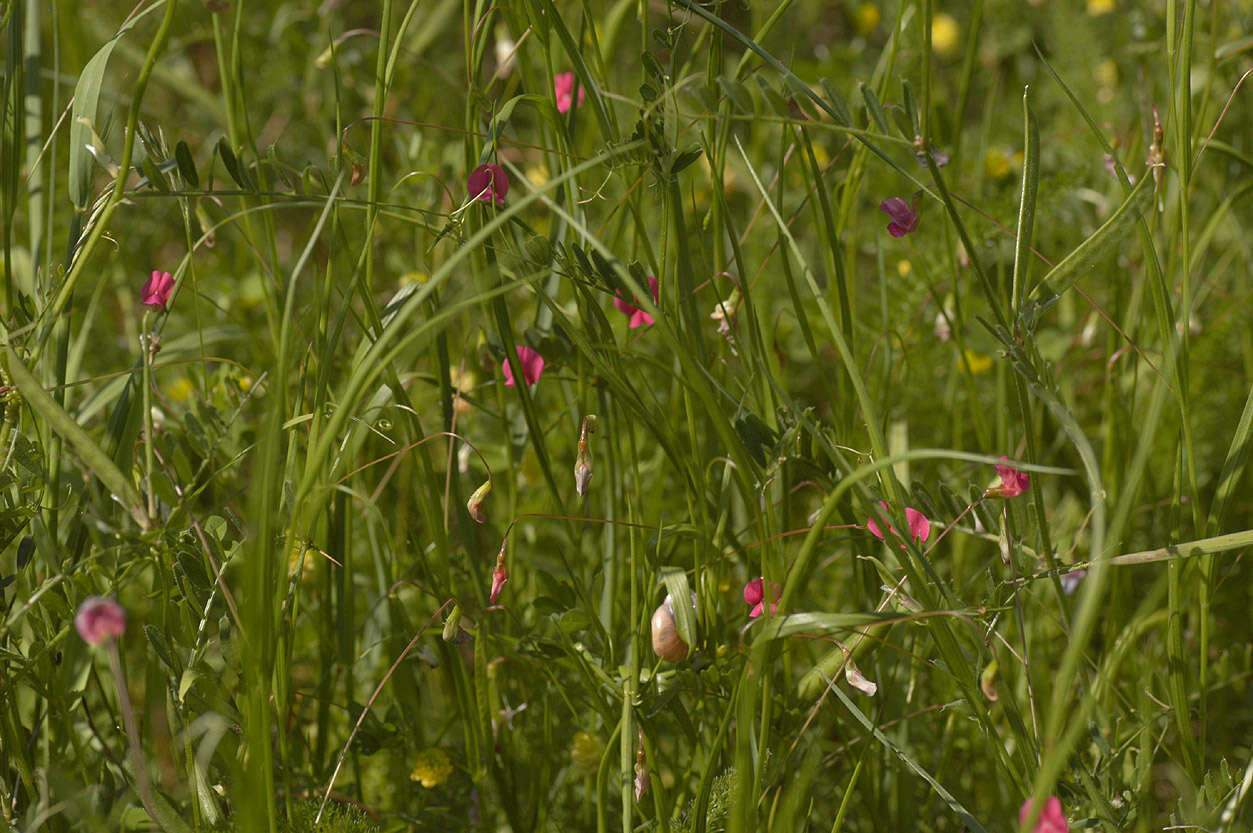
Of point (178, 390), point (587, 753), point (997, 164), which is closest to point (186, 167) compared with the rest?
point (587, 753)

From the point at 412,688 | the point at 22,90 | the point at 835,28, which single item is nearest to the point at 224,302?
the point at 22,90

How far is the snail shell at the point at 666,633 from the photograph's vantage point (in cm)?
83

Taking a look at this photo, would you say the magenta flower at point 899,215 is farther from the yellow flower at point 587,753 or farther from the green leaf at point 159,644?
the green leaf at point 159,644

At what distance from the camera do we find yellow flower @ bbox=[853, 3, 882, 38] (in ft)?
9.12

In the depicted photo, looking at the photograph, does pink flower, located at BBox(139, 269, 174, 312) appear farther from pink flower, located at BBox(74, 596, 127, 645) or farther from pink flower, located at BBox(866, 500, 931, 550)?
pink flower, located at BBox(866, 500, 931, 550)

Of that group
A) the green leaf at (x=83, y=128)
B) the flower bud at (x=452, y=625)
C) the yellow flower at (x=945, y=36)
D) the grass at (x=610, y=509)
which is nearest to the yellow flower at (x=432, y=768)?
the grass at (x=610, y=509)

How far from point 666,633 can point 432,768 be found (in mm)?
326

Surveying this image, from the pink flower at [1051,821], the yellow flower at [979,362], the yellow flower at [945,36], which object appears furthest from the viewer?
the yellow flower at [945,36]

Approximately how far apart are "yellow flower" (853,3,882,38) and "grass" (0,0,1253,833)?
136 cm

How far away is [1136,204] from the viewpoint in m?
0.77

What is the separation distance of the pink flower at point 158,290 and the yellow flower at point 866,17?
2.25 metres

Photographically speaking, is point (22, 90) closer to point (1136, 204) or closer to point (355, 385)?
point (355, 385)

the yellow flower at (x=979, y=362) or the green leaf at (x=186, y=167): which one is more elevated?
the green leaf at (x=186, y=167)

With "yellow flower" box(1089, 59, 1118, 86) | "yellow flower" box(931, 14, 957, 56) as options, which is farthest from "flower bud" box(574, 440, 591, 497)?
"yellow flower" box(931, 14, 957, 56)
